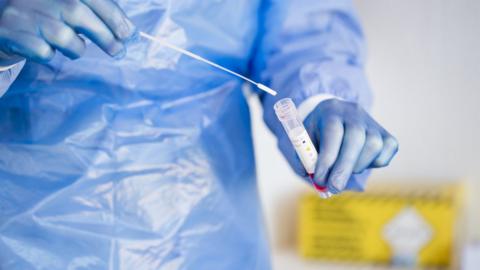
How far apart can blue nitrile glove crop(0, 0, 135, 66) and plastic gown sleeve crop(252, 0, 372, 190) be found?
0.31 meters

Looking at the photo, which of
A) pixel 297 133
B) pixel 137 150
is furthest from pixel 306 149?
pixel 137 150

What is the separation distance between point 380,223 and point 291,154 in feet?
2.29

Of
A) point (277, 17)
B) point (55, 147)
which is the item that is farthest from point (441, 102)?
point (55, 147)

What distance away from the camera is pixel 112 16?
0.65 m

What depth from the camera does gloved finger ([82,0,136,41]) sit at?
2.12 feet

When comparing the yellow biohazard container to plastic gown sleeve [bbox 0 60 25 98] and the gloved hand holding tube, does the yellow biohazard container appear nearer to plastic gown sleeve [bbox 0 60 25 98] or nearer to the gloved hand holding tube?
→ the gloved hand holding tube

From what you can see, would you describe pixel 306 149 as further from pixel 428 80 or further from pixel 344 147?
pixel 428 80

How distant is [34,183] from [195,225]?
0.66 feet

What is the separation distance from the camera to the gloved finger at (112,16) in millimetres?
646

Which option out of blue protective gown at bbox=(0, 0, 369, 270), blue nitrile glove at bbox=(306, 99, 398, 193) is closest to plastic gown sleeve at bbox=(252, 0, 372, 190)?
blue protective gown at bbox=(0, 0, 369, 270)

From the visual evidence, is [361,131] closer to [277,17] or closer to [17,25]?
[277,17]

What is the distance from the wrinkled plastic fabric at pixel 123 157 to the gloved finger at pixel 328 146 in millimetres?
174

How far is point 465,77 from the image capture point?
1431mm

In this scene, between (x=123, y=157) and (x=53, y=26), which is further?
(x=123, y=157)
